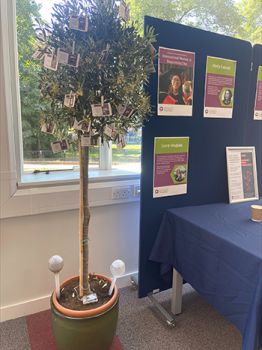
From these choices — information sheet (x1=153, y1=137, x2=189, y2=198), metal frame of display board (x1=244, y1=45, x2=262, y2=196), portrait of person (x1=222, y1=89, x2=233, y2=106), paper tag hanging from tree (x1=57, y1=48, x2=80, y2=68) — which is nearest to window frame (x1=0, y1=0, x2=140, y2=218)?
information sheet (x1=153, y1=137, x2=189, y2=198)

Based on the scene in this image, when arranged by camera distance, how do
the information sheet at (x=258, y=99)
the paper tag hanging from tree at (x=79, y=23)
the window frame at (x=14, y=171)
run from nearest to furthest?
the paper tag hanging from tree at (x=79, y=23), the window frame at (x=14, y=171), the information sheet at (x=258, y=99)

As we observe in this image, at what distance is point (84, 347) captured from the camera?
1302 mm

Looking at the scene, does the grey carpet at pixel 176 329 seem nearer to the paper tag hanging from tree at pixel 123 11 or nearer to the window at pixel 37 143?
the window at pixel 37 143

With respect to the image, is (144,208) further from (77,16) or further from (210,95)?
(77,16)

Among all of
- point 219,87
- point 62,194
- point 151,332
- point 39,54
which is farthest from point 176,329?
point 39,54

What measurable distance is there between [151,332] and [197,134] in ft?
4.33

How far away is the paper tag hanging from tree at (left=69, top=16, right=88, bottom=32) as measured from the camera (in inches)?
41.7

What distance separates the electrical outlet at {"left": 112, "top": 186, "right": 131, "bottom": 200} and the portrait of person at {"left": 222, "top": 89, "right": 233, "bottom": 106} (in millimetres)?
910

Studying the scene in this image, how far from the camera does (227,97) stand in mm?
1896

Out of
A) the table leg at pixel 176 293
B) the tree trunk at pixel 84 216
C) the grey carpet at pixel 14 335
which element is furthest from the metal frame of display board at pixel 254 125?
the grey carpet at pixel 14 335

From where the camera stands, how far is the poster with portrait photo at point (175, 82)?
5.32 feet

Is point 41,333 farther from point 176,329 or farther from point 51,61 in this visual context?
point 51,61

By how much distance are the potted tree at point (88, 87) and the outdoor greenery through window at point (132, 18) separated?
0.26 meters

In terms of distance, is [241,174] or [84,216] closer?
[84,216]
